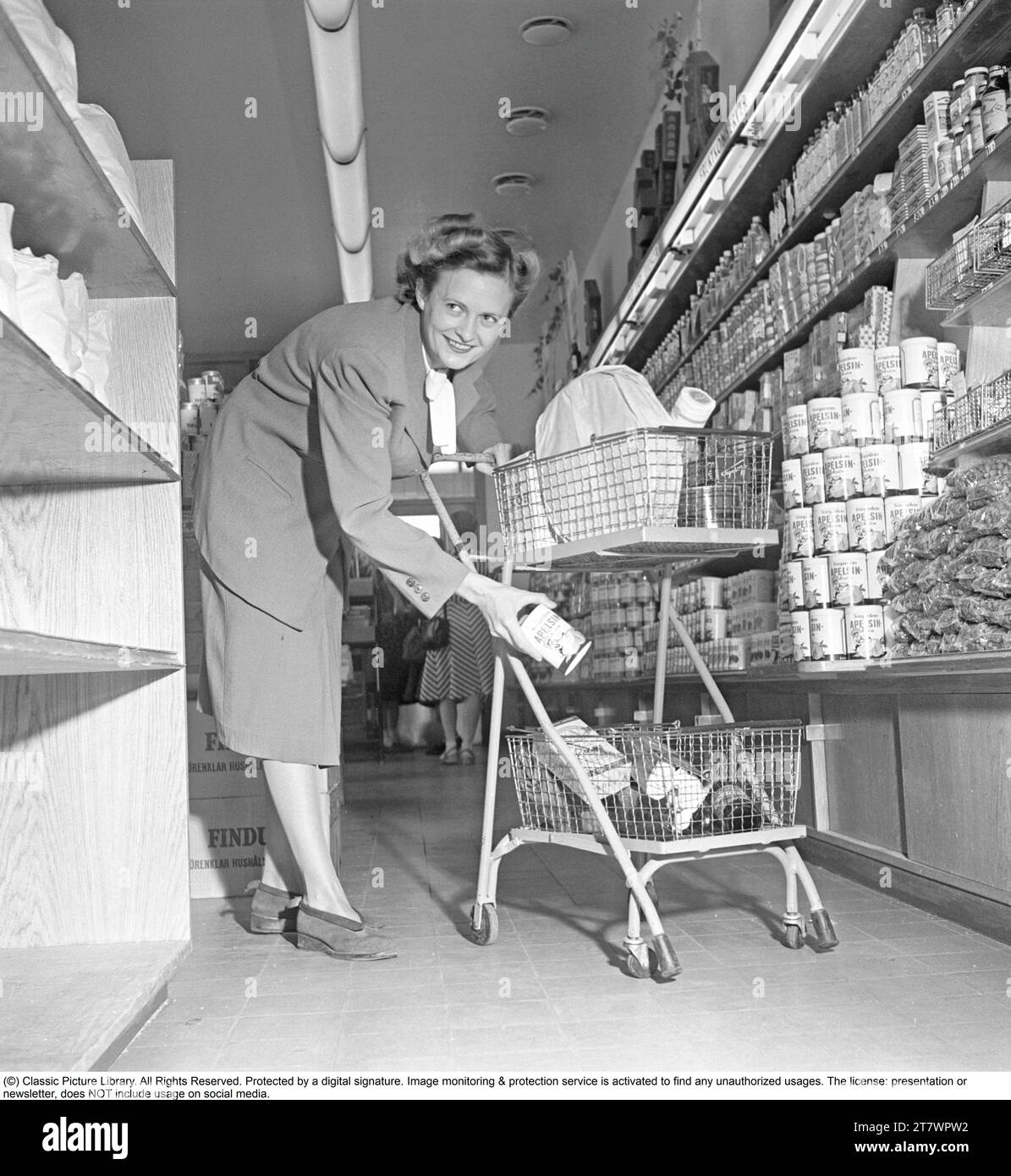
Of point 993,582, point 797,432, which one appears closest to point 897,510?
point 797,432

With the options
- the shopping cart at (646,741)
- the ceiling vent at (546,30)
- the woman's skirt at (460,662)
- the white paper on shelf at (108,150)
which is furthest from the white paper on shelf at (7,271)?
the woman's skirt at (460,662)

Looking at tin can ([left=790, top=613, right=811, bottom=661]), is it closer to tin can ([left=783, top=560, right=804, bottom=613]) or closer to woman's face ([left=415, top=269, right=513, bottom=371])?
tin can ([left=783, top=560, right=804, bottom=613])

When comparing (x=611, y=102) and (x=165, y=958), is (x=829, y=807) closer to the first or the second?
(x=165, y=958)

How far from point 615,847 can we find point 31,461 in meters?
1.34

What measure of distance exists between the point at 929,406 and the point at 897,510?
278mm

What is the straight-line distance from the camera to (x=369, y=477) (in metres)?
2.27

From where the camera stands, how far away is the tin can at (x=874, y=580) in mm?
3117

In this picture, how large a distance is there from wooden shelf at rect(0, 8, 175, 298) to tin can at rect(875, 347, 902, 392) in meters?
1.80

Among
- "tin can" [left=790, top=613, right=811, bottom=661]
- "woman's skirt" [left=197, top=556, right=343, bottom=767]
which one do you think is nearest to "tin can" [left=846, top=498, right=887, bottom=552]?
"tin can" [left=790, top=613, right=811, bottom=661]

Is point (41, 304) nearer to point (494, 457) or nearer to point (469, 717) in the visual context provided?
point (494, 457)

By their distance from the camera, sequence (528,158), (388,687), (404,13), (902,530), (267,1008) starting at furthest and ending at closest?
(388,687) < (528,158) < (404,13) < (902,530) < (267,1008)

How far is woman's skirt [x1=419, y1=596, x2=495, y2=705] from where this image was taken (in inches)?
347

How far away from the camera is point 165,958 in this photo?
2.16m
